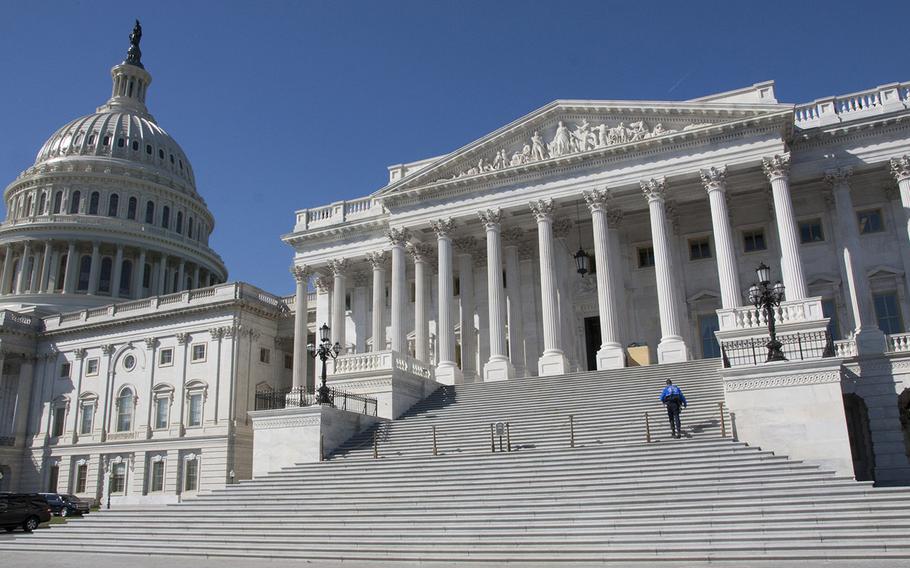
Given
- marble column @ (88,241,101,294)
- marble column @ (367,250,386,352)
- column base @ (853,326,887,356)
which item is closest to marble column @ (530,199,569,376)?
marble column @ (367,250,386,352)

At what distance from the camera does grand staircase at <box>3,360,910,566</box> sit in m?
15.7

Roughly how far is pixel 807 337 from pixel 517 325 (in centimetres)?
1795

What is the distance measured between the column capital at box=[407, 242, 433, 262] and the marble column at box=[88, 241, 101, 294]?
50180 mm

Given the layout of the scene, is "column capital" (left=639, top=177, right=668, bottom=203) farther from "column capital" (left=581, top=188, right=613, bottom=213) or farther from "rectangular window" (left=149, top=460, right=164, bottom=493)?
"rectangular window" (left=149, top=460, right=164, bottom=493)

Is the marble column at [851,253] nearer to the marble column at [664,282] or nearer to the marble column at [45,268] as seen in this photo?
the marble column at [664,282]

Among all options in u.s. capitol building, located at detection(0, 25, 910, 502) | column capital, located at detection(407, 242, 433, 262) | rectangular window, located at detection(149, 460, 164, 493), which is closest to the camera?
u.s. capitol building, located at detection(0, 25, 910, 502)

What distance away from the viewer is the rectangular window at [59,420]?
60000 millimetres

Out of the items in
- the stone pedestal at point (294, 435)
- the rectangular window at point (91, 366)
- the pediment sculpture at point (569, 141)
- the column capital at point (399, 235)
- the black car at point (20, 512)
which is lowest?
the black car at point (20, 512)

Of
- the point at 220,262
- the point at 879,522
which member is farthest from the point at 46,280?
the point at 879,522

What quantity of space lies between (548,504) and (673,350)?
55.2 feet

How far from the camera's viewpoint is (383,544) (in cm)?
1791

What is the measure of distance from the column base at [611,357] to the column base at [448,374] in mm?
7827

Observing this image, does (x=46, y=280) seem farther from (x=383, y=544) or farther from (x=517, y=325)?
(x=383, y=544)

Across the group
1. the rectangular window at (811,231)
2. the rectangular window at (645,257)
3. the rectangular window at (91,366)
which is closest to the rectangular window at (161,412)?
the rectangular window at (91,366)
